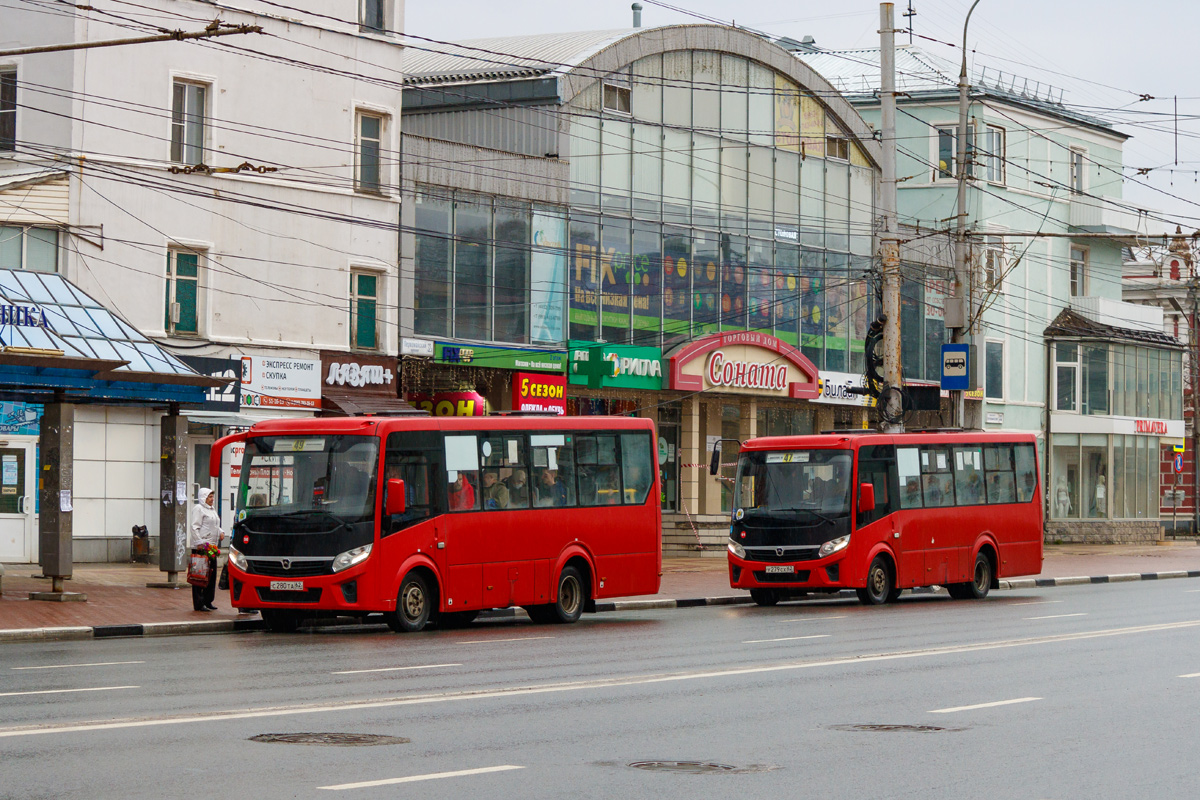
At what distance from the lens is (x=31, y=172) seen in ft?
102

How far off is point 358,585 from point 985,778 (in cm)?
1218

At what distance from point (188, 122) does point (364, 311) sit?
17.3 feet

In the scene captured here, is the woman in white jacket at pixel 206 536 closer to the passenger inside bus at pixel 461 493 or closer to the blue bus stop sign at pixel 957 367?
the passenger inside bus at pixel 461 493

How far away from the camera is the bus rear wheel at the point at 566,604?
23.9m

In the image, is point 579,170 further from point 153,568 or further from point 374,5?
point 153,568

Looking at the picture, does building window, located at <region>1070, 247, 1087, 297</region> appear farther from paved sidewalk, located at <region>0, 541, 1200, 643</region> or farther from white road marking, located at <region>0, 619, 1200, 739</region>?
white road marking, located at <region>0, 619, 1200, 739</region>

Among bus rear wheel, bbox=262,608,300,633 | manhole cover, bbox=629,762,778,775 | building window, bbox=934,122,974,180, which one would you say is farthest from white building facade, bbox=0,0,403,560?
building window, bbox=934,122,974,180

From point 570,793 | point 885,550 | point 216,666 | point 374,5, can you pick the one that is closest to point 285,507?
point 216,666

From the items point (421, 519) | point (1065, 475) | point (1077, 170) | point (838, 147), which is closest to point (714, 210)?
point (838, 147)

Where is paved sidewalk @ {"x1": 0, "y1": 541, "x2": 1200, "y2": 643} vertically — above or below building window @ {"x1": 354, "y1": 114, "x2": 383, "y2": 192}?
below

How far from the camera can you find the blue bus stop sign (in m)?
36.6

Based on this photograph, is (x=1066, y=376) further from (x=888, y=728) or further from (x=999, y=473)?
(x=888, y=728)

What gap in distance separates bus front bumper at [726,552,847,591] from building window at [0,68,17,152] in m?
15.4

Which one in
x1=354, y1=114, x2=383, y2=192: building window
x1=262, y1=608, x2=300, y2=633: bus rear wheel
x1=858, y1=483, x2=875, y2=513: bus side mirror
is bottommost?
x1=262, y1=608, x2=300, y2=633: bus rear wheel
